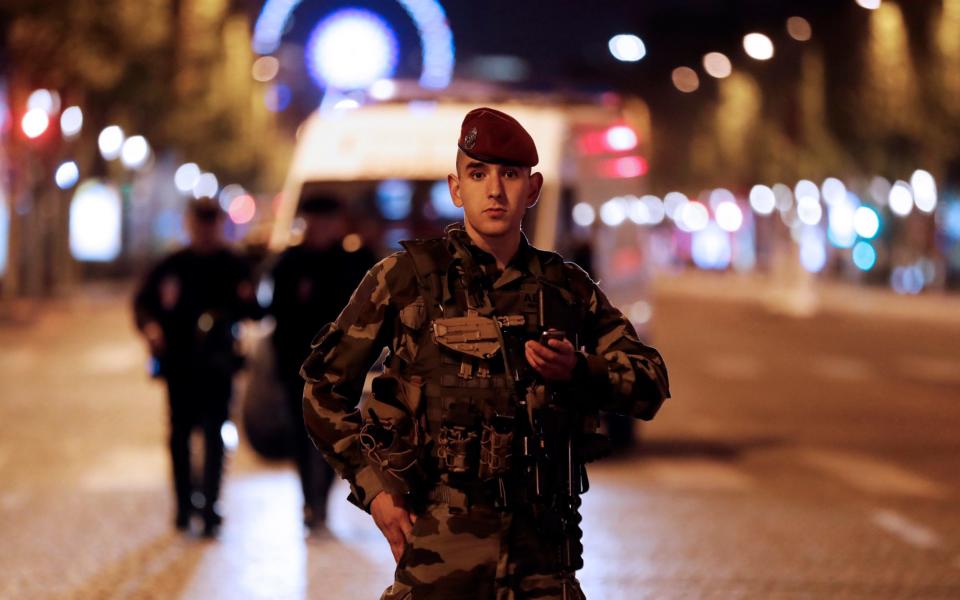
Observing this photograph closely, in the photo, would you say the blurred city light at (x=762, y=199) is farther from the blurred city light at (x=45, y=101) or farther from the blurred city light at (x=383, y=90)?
the blurred city light at (x=383, y=90)

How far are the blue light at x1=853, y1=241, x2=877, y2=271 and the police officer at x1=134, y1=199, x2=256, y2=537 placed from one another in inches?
2139

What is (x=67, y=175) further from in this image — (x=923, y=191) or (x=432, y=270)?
(x=432, y=270)

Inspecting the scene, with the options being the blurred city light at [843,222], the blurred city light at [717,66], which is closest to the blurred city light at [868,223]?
the blurred city light at [843,222]

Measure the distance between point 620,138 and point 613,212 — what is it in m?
0.63

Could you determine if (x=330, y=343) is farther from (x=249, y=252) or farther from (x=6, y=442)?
(x=6, y=442)

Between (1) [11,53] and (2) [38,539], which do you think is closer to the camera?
(2) [38,539]

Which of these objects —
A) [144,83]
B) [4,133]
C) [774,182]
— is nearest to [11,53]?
[4,133]

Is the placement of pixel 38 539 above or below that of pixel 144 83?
below

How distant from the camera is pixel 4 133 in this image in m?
38.0

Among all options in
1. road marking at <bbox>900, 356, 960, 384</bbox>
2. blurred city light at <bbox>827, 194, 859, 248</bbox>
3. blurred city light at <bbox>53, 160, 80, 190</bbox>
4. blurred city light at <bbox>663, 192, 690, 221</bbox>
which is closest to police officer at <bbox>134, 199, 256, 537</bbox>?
road marking at <bbox>900, 356, 960, 384</bbox>

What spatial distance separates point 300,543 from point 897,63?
45413 mm

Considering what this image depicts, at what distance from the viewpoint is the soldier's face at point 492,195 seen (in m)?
4.23

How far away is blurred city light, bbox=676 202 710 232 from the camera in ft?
329

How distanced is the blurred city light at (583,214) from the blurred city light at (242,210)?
2503 inches
